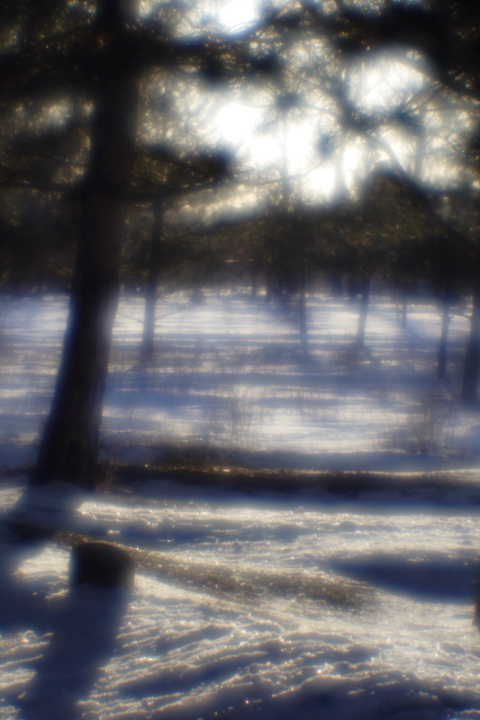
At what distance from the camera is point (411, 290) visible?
13.2 meters

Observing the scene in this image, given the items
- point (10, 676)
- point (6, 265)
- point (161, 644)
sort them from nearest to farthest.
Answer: point (10, 676) < point (161, 644) < point (6, 265)

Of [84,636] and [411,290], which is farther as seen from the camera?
[411,290]

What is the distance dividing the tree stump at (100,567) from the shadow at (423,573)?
1389 millimetres

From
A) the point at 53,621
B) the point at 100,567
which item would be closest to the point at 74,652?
the point at 53,621

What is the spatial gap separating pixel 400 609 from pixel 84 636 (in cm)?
171

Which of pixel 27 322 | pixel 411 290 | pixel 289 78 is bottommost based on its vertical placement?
pixel 27 322

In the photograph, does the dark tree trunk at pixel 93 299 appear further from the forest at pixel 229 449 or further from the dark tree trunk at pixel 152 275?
the dark tree trunk at pixel 152 275

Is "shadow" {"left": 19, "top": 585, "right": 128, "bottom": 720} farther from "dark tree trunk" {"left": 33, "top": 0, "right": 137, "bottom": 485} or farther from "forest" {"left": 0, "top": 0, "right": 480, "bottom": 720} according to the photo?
"dark tree trunk" {"left": 33, "top": 0, "right": 137, "bottom": 485}

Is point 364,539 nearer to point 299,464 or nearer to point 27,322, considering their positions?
point 299,464

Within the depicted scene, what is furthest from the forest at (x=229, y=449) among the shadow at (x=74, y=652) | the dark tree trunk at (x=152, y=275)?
the dark tree trunk at (x=152, y=275)

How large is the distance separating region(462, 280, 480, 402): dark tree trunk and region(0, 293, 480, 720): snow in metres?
2.62

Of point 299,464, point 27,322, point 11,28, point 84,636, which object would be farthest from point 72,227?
point 27,322

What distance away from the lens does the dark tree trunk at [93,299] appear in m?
5.45

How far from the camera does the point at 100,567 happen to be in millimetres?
3375
